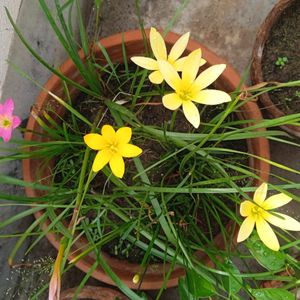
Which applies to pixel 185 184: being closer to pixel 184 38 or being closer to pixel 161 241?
pixel 161 241

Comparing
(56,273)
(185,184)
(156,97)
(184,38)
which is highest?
(156,97)

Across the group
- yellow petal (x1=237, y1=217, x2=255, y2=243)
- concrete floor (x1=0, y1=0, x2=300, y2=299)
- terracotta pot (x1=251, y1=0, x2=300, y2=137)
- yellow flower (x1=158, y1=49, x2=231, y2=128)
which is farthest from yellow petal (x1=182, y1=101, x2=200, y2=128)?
concrete floor (x1=0, y1=0, x2=300, y2=299)

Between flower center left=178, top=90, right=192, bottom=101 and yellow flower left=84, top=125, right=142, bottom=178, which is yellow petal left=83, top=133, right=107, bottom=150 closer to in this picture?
yellow flower left=84, top=125, right=142, bottom=178

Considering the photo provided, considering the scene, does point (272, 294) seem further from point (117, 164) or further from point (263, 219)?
point (117, 164)

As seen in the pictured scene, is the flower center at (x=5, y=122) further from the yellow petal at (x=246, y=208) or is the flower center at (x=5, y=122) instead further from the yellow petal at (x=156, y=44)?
the yellow petal at (x=246, y=208)

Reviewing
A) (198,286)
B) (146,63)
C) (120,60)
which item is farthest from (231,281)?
(120,60)

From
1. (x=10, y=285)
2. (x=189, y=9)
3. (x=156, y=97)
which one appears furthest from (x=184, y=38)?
(x=10, y=285)
